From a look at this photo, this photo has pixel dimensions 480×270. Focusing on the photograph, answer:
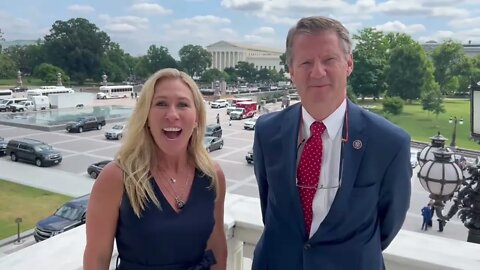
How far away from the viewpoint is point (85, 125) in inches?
997

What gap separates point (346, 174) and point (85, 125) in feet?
83.8

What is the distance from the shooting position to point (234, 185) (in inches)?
578

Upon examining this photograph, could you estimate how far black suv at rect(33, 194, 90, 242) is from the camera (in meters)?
8.79

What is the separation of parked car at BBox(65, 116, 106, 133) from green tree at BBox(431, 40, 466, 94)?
117 feet

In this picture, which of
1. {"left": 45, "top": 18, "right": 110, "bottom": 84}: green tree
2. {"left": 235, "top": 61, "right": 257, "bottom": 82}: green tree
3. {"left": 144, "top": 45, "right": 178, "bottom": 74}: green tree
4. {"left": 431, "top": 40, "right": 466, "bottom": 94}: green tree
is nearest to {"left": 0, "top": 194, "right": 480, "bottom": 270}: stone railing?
{"left": 431, "top": 40, "right": 466, "bottom": 94}: green tree

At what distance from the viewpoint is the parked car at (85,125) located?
2470 cm

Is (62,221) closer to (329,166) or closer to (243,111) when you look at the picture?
(329,166)

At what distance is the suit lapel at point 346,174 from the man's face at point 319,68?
0.12m

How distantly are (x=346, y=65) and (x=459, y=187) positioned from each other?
2.27 metres

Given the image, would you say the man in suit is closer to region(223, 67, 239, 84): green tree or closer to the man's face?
the man's face

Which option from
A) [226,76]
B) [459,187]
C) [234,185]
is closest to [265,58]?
[226,76]

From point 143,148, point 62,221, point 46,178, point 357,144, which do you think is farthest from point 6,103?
point 357,144

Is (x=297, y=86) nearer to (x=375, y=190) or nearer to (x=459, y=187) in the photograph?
(x=375, y=190)

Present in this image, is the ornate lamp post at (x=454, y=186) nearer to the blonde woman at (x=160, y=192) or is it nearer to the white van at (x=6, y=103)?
the blonde woman at (x=160, y=192)
